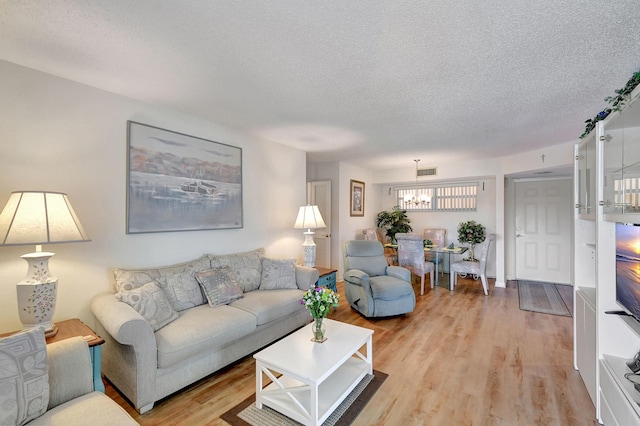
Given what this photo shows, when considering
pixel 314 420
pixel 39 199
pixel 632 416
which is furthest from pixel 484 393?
pixel 39 199

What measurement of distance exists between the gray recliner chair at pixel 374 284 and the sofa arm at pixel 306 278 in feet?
1.95

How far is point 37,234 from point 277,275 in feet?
6.69

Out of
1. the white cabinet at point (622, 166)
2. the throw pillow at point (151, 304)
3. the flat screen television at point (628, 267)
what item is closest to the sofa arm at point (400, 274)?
the flat screen television at point (628, 267)

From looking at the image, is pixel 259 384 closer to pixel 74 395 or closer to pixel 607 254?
pixel 74 395

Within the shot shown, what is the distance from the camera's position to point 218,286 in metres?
2.70

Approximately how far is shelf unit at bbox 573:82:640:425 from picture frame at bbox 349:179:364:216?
12.4 feet

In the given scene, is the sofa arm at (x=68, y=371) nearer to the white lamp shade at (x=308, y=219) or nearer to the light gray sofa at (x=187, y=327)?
the light gray sofa at (x=187, y=327)

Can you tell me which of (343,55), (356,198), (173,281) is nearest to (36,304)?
(173,281)

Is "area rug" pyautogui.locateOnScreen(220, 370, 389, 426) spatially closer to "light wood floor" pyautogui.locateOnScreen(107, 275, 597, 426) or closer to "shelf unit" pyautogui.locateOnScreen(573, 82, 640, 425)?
"light wood floor" pyautogui.locateOnScreen(107, 275, 597, 426)

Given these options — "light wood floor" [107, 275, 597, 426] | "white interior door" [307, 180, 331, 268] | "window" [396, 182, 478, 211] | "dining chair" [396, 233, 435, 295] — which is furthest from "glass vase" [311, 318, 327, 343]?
"window" [396, 182, 478, 211]

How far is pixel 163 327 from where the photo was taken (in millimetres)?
2133

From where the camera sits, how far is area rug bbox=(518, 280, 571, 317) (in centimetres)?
391

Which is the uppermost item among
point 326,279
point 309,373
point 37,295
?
point 37,295

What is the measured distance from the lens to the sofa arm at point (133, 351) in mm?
1799
